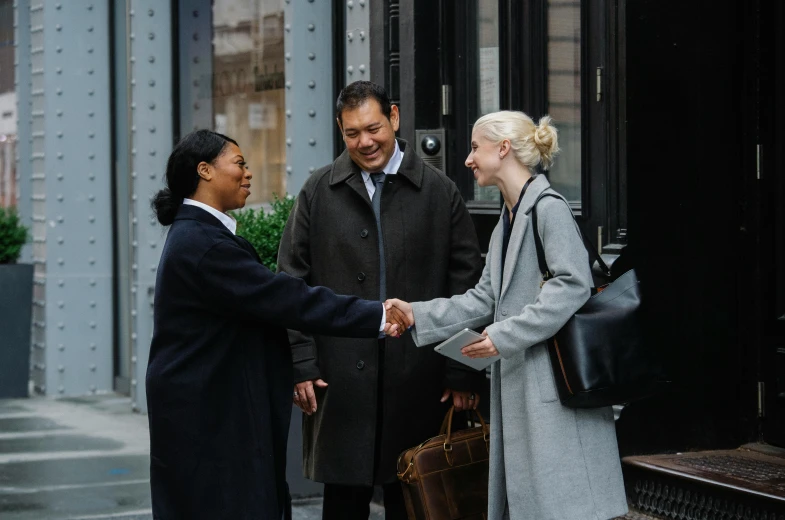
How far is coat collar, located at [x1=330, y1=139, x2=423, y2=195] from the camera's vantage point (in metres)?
4.71

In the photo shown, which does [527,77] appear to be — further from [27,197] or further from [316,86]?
[27,197]

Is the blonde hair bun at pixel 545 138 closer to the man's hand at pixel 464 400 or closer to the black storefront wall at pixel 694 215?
the man's hand at pixel 464 400

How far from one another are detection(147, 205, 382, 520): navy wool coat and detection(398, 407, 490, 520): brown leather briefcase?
0.56 m

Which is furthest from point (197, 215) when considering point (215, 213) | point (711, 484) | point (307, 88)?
point (307, 88)

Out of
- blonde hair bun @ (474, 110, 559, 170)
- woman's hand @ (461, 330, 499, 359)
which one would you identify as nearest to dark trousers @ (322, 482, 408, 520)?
woman's hand @ (461, 330, 499, 359)

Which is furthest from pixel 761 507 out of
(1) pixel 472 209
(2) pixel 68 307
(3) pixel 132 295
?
(2) pixel 68 307

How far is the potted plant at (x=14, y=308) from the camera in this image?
1073cm

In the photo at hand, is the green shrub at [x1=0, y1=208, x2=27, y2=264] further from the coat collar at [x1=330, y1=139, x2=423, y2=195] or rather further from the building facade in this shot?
the coat collar at [x1=330, y1=139, x2=423, y2=195]

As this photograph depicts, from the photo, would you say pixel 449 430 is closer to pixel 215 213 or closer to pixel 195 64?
pixel 215 213

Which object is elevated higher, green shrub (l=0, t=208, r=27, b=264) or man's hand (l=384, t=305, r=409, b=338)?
green shrub (l=0, t=208, r=27, b=264)

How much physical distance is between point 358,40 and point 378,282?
2.80m

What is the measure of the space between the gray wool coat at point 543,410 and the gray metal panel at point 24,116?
28.0 feet

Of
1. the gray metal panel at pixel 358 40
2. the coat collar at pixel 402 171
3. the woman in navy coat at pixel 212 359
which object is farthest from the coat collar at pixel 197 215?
the gray metal panel at pixel 358 40

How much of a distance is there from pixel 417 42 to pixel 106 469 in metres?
3.33
